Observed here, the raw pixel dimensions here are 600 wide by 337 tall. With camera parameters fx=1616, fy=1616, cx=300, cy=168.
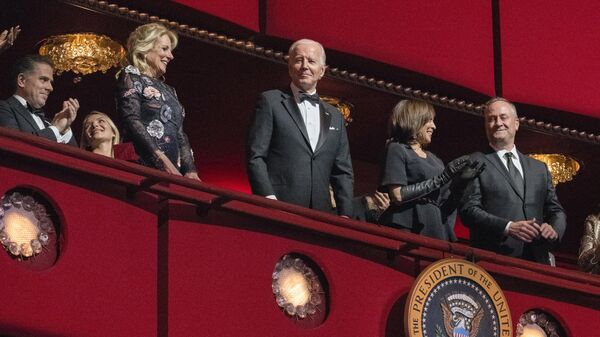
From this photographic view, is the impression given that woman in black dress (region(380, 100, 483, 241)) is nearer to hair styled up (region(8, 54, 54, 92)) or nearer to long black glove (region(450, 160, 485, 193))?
long black glove (region(450, 160, 485, 193))

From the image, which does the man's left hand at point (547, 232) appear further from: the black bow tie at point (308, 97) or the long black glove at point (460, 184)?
the black bow tie at point (308, 97)

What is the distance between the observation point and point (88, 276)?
5.52m

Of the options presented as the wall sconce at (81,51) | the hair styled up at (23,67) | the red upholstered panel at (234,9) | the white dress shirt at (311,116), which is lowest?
the white dress shirt at (311,116)

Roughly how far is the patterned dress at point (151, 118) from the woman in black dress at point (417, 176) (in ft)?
2.72

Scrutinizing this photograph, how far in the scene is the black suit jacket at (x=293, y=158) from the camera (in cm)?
627

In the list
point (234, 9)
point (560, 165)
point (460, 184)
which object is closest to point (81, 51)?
point (234, 9)

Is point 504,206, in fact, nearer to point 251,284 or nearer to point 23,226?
point 251,284

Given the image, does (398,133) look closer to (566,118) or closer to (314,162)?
(314,162)

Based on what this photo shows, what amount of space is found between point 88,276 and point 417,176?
1632 millimetres

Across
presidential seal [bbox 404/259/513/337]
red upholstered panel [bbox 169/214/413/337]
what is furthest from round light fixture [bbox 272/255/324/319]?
presidential seal [bbox 404/259/513/337]

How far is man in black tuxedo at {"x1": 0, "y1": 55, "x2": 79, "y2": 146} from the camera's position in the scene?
6102 millimetres

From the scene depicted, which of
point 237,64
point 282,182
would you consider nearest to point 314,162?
point 282,182

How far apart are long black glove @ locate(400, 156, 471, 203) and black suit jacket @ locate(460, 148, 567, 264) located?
29 cm

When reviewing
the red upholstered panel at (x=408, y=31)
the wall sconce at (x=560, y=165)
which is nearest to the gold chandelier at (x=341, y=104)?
the red upholstered panel at (x=408, y=31)
